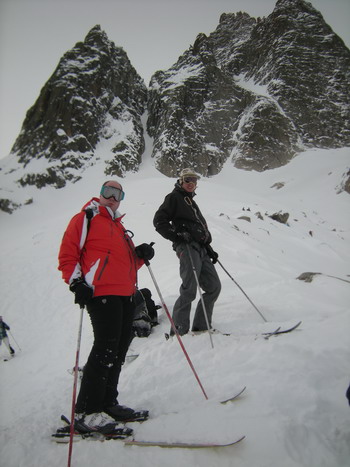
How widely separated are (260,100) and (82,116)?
4309 centimetres

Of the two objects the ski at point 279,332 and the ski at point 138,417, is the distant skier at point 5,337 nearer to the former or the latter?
the ski at point 138,417

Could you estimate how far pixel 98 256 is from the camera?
8.22ft

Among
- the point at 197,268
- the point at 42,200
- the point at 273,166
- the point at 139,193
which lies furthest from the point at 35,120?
the point at 197,268

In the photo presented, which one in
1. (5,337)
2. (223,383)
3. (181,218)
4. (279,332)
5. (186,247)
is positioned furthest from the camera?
(5,337)

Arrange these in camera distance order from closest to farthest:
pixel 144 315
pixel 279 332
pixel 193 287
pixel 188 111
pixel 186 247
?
pixel 279 332, pixel 193 287, pixel 186 247, pixel 144 315, pixel 188 111

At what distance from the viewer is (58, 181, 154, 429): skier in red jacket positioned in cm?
222

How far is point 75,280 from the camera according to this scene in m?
2.29

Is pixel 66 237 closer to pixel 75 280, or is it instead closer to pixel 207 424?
pixel 75 280

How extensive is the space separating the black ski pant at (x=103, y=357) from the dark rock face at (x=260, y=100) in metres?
52.5

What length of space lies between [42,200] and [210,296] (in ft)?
146

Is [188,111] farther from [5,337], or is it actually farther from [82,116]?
[5,337]

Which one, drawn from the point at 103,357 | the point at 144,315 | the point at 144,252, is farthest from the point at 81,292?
the point at 144,315

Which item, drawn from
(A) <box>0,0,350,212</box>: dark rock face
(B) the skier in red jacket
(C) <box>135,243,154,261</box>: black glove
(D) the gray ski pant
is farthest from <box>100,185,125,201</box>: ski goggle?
(A) <box>0,0,350,212</box>: dark rock face

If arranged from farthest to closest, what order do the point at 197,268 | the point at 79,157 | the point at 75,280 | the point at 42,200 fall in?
the point at 79,157 → the point at 42,200 → the point at 197,268 → the point at 75,280
